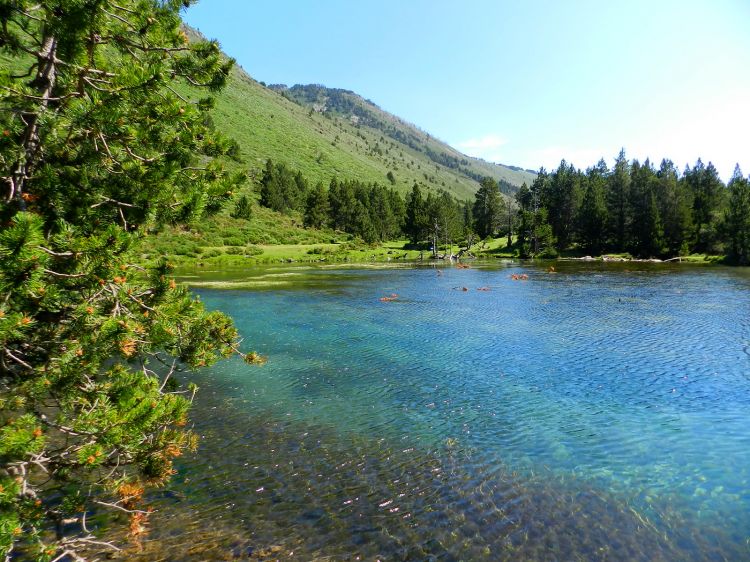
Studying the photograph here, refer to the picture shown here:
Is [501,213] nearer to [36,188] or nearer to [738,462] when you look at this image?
[738,462]

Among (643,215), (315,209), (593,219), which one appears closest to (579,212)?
(593,219)

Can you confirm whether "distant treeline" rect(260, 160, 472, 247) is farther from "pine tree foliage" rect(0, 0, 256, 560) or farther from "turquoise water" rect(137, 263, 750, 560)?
"pine tree foliage" rect(0, 0, 256, 560)

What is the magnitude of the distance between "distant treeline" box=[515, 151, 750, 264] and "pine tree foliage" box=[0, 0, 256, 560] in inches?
4428

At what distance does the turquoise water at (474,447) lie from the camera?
423 inches

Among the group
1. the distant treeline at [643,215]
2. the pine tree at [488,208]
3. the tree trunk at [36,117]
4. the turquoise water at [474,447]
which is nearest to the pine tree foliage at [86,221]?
the tree trunk at [36,117]

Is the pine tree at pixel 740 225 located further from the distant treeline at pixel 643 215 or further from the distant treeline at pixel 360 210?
the distant treeline at pixel 360 210

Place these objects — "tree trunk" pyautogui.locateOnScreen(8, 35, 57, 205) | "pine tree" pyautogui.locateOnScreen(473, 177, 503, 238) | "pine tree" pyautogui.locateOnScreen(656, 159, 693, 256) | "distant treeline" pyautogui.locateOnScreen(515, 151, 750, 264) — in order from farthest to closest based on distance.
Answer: "pine tree" pyautogui.locateOnScreen(473, 177, 503, 238), "pine tree" pyautogui.locateOnScreen(656, 159, 693, 256), "distant treeline" pyautogui.locateOnScreen(515, 151, 750, 264), "tree trunk" pyautogui.locateOnScreen(8, 35, 57, 205)

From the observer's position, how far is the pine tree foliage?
6.38 m

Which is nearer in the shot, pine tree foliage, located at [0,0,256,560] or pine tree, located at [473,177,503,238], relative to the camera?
pine tree foliage, located at [0,0,256,560]

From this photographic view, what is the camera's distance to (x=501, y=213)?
167 meters

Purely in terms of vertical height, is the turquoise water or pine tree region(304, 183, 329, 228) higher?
pine tree region(304, 183, 329, 228)

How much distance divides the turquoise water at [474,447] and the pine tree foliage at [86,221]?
15.5 feet

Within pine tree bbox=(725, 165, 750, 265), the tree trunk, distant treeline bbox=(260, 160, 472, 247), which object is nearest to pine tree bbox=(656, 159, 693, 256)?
pine tree bbox=(725, 165, 750, 265)

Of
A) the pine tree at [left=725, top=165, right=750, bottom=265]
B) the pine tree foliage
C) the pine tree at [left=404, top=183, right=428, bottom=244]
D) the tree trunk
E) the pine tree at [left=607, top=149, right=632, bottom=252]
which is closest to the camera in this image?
Result: the pine tree foliage
